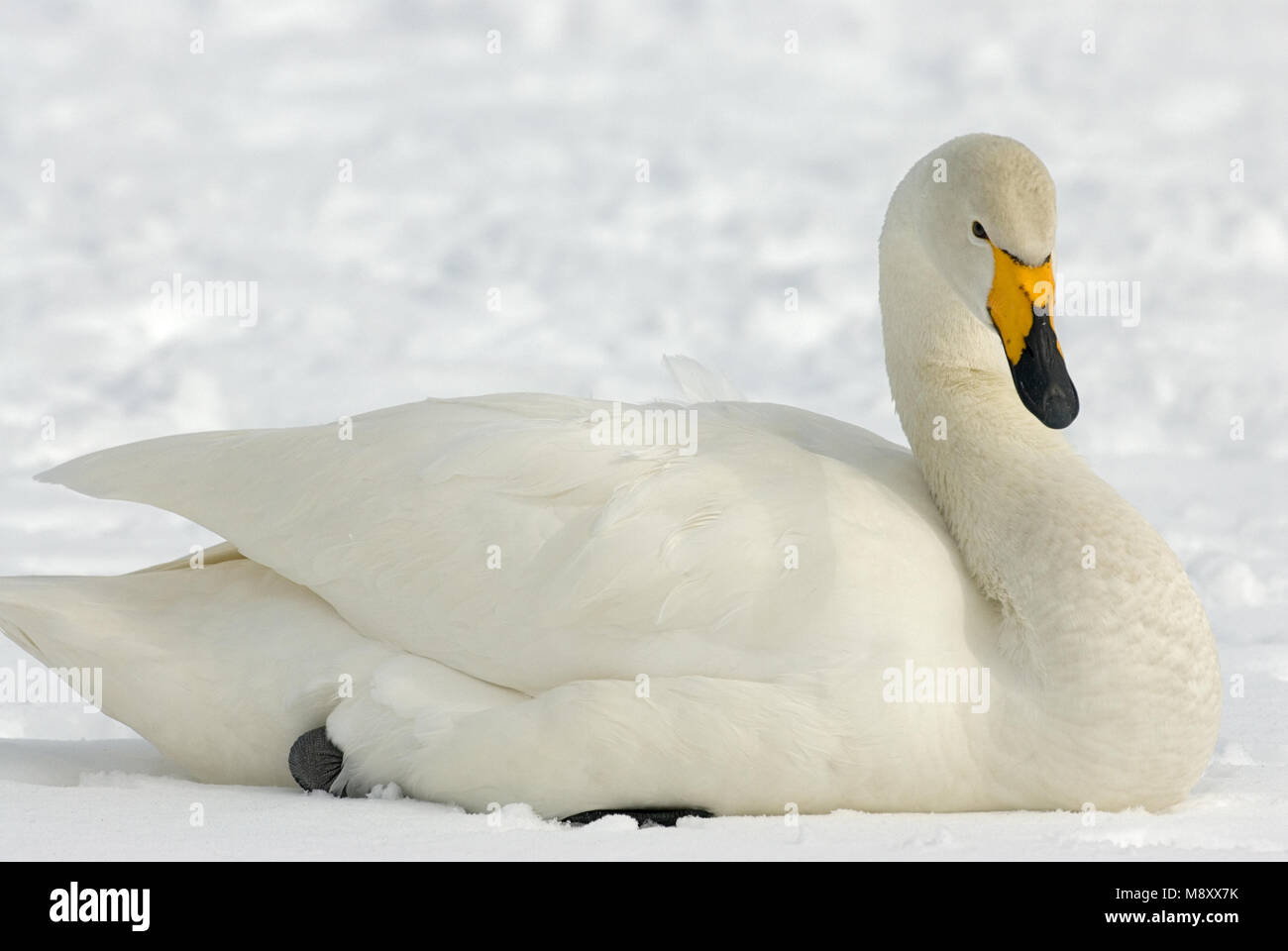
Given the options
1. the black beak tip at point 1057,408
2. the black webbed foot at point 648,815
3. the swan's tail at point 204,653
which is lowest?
the black webbed foot at point 648,815

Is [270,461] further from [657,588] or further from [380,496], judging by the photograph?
[657,588]

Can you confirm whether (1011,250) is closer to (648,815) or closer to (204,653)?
(648,815)

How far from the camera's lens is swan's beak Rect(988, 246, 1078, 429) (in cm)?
393

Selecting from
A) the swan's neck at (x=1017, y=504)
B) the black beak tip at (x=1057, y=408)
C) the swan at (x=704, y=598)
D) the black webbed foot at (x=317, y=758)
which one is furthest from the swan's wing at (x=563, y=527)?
the black beak tip at (x=1057, y=408)

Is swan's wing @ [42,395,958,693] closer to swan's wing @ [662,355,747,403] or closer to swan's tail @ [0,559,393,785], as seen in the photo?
swan's tail @ [0,559,393,785]

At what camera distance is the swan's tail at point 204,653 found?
13.7ft

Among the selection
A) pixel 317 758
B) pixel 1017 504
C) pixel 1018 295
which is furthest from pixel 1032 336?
pixel 317 758

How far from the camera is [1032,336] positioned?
13.1 feet

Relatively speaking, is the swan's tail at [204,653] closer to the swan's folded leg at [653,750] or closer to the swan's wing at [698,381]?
the swan's folded leg at [653,750]

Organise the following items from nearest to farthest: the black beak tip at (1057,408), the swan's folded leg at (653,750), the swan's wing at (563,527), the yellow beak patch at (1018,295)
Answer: the swan's folded leg at (653,750)
the swan's wing at (563,527)
the black beak tip at (1057,408)
the yellow beak patch at (1018,295)

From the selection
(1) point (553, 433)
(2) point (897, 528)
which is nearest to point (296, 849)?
(1) point (553, 433)

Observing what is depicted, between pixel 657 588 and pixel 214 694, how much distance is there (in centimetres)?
126

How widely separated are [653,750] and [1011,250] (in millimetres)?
1484

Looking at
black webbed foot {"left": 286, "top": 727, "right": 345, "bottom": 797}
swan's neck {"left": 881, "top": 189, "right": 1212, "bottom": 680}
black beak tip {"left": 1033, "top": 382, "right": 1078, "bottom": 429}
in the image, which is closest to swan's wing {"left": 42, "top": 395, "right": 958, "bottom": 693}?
swan's neck {"left": 881, "top": 189, "right": 1212, "bottom": 680}
